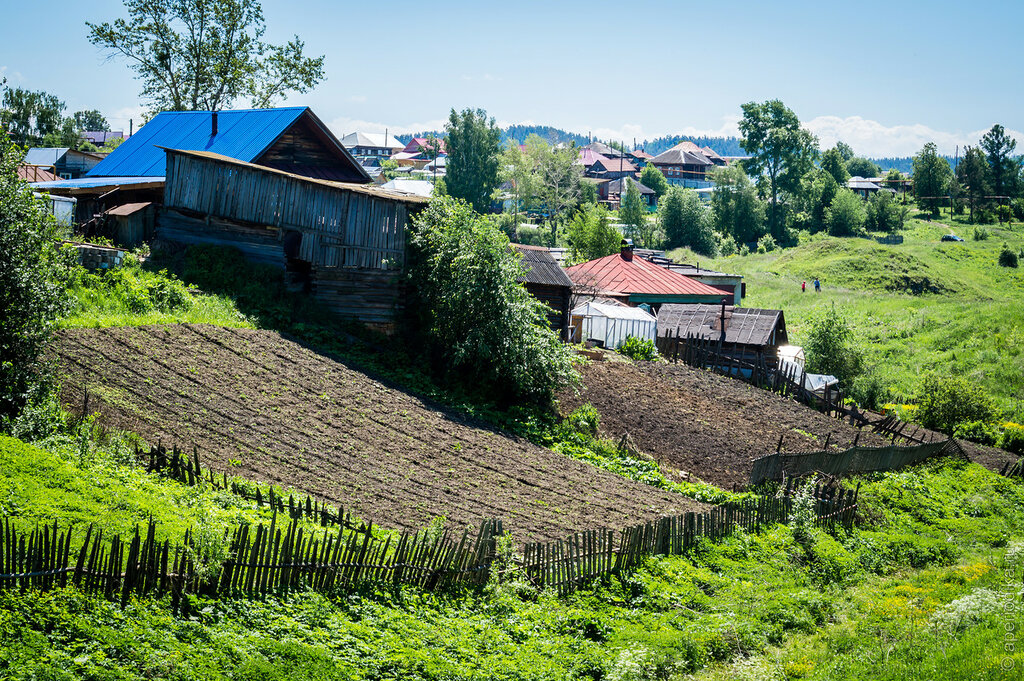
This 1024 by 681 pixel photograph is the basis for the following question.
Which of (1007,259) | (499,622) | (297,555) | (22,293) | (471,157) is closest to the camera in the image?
(297,555)

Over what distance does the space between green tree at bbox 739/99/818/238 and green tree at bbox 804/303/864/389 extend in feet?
177

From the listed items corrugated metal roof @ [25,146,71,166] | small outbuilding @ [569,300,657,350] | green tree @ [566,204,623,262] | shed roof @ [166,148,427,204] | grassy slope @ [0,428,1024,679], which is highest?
corrugated metal roof @ [25,146,71,166]

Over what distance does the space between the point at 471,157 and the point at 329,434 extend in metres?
62.5

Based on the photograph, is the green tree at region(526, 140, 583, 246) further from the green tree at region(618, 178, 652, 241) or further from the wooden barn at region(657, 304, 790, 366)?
the wooden barn at region(657, 304, 790, 366)

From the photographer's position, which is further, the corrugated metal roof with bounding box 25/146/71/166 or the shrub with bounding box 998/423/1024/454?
the corrugated metal roof with bounding box 25/146/71/166

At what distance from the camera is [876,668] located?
451 inches

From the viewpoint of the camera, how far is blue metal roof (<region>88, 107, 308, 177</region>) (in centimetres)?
3000

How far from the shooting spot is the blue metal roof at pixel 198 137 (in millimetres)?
30000

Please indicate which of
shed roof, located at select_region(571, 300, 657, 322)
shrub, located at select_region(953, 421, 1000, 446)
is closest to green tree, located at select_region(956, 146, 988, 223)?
shrub, located at select_region(953, 421, 1000, 446)

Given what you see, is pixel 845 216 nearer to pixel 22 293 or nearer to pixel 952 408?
pixel 952 408

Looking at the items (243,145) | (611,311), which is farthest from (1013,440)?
(243,145)

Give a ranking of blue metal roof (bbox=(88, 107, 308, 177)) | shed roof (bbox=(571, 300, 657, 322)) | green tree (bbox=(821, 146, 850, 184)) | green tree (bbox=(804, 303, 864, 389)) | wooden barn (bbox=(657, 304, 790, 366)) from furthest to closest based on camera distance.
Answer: green tree (bbox=(821, 146, 850, 184)) → green tree (bbox=(804, 303, 864, 389)) → wooden barn (bbox=(657, 304, 790, 366)) → shed roof (bbox=(571, 300, 657, 322)) → blue metal roof (bbox=(88, 107, 308, 177))

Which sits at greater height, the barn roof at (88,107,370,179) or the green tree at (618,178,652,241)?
the green tree at (618,178,652,241)

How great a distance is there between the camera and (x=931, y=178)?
87688 millimetres
